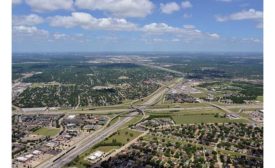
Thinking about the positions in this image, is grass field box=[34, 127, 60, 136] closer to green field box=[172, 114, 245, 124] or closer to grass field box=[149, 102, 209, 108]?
green field box=[172, 114, 245, 124]

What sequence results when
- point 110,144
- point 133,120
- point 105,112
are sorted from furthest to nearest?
point 105,112
point 133,120
point 110,144

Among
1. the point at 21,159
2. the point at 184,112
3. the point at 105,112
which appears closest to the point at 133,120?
the point at 105,112

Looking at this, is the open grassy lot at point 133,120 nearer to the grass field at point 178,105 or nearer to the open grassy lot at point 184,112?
the open grassy lot at point 184,112

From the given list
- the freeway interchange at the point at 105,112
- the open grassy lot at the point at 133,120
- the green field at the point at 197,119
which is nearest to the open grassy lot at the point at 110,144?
the freeway interchange at the point at 105,112

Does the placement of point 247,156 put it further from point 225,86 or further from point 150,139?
point 225,86

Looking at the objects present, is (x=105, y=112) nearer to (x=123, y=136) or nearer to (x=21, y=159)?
(x=123, y=136)

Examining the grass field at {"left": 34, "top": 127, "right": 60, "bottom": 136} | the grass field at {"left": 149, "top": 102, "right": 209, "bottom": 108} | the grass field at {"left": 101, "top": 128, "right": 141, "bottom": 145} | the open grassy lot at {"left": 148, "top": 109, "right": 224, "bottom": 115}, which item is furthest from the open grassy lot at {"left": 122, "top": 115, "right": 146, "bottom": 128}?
the grass field at {"left": 34, "top": 127, "right": 60, "bottom": 136}

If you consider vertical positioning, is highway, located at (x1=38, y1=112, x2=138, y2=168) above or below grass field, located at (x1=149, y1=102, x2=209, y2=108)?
below

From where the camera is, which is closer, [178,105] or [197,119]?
[197,119]

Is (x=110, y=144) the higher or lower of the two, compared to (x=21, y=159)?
higher
